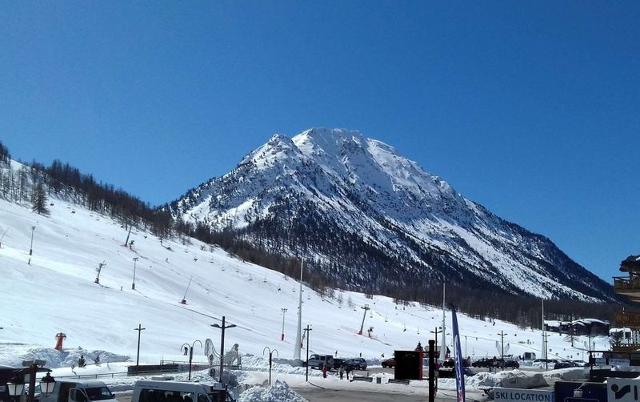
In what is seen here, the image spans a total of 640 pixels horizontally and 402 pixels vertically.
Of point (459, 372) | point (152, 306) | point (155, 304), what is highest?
point (155, 304)

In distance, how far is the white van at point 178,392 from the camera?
68.5 feet

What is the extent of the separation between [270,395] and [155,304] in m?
56.0

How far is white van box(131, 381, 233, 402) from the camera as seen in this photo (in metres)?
20.9

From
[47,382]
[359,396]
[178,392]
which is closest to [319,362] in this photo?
[359,396]

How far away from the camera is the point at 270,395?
102ft

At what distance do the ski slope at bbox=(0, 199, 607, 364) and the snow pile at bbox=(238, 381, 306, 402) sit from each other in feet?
69.5

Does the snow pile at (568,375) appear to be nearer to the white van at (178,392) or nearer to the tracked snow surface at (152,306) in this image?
the tracked snow surface at (152,306)

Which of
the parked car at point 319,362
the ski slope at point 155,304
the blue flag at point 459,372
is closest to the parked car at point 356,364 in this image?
the parked car at point 319,362

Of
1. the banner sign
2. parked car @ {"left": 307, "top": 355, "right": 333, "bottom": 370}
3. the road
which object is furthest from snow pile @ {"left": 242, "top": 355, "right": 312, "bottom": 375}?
the banner sign

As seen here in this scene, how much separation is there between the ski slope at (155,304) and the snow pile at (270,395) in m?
21.2

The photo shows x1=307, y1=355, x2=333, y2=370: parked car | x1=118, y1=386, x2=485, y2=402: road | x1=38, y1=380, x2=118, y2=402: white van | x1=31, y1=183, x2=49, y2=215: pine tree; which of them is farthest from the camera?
x1=31, y1=183, x2=49, y2=215: pine tree

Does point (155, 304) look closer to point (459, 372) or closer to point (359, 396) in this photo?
point (359, 396)

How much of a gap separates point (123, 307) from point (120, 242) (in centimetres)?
5673

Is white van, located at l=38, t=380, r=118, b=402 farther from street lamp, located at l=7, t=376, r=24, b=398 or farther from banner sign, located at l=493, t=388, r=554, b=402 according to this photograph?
banner sign, located at l=493, t=388, r=554, b=402
